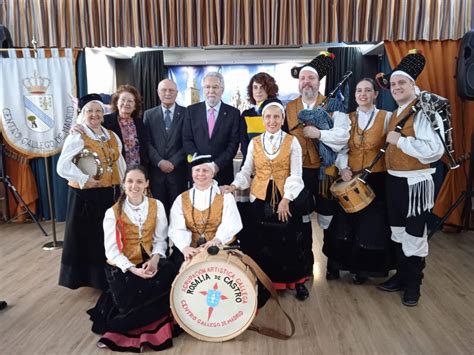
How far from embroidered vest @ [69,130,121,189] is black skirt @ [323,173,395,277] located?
155cm

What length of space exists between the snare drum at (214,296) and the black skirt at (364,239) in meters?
1.02

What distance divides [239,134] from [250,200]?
0.53m

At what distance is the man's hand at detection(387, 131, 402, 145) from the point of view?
2446 millimetres

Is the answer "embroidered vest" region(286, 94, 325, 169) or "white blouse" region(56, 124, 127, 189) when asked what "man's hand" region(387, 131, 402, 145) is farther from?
"white blouse" region(56, 124, 127, 189)

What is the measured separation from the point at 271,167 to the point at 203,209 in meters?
0.51

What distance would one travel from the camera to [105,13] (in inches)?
167

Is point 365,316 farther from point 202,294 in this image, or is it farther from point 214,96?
point 214,96

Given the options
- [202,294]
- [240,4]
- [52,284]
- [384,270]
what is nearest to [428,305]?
[384,270]

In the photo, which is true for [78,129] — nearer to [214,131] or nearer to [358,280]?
[214,131]

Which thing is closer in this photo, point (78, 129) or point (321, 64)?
point (78, 129)

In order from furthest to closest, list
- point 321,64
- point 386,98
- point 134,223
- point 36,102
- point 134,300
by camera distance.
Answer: point 386,98 → point 36,102 → point 321,64 → point 134,223 → point 134,300

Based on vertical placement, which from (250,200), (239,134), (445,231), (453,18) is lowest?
(445,231)

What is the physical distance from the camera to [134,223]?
230 centimetres

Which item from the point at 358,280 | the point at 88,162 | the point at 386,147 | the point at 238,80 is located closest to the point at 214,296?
the point at 88,162
